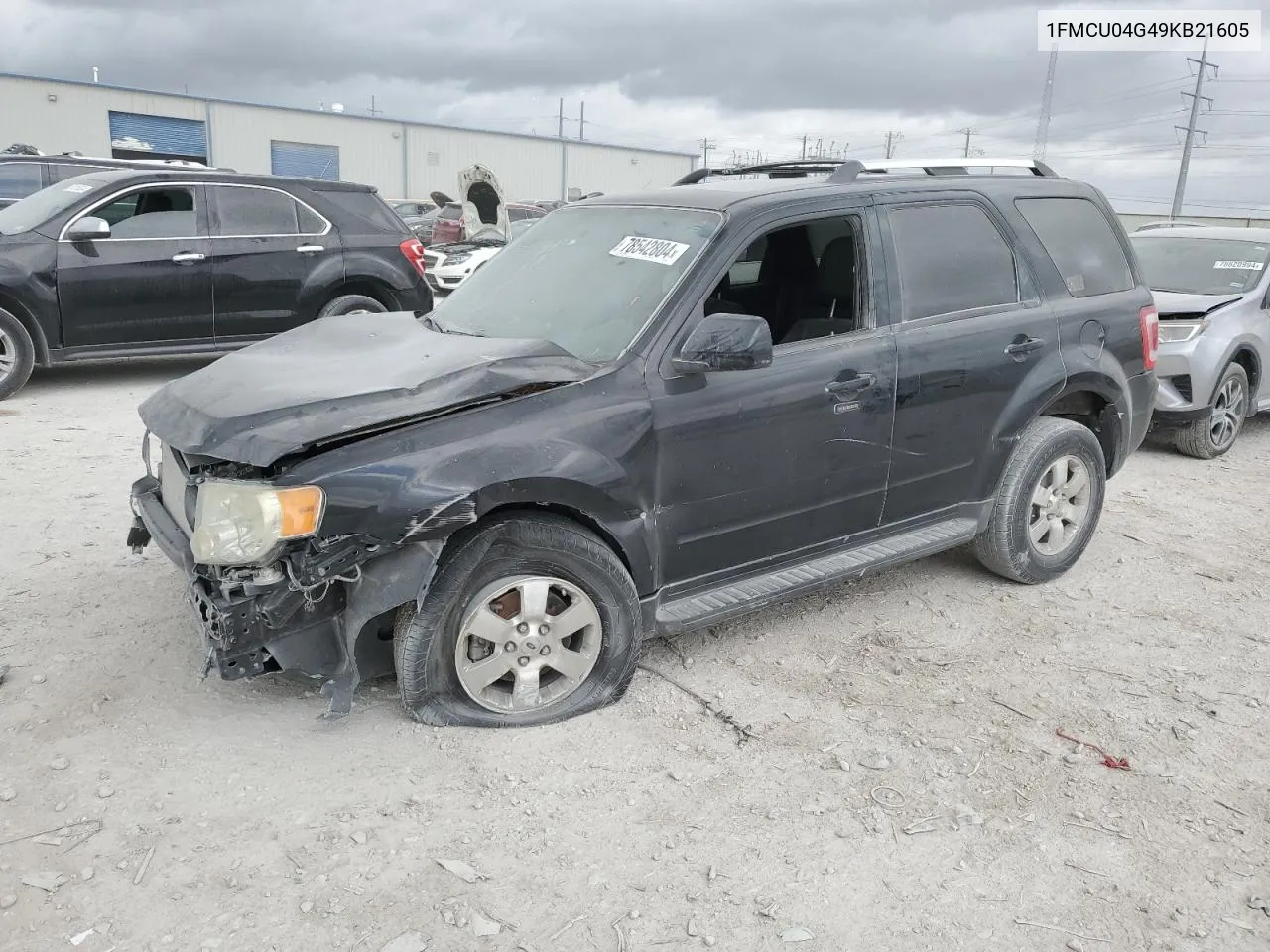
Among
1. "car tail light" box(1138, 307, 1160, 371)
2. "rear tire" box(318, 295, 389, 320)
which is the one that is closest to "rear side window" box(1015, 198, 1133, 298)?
"car tail light" box(1138, 307, 1160, 371)

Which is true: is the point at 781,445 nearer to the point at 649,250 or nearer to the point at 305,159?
the point at 649,250

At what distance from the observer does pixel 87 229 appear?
7.92 m

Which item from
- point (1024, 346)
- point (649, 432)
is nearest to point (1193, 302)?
point (1024, 346)

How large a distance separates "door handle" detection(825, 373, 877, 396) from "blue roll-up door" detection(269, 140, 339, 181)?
40412 mm

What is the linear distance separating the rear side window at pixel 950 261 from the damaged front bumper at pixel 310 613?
7.58 feet

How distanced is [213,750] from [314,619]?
23.9 inches

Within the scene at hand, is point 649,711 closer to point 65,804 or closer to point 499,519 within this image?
point 499,519

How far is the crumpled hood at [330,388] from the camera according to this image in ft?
10.1

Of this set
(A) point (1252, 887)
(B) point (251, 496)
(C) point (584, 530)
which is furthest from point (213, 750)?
(A) point (1252, 887)

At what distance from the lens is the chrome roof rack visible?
14.4ft

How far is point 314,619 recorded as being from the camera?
312cm

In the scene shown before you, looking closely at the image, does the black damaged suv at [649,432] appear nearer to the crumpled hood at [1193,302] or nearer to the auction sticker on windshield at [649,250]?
the auction sticker on windshield at [649,250]

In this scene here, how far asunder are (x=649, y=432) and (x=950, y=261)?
5.76 ft

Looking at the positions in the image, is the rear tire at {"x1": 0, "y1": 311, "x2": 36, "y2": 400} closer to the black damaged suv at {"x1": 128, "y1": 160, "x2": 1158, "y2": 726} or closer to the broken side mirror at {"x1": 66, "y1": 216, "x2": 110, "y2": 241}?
the broken side mirror at {"x1": 66, "y1": 216, "x2": 110, "y2": 241}
